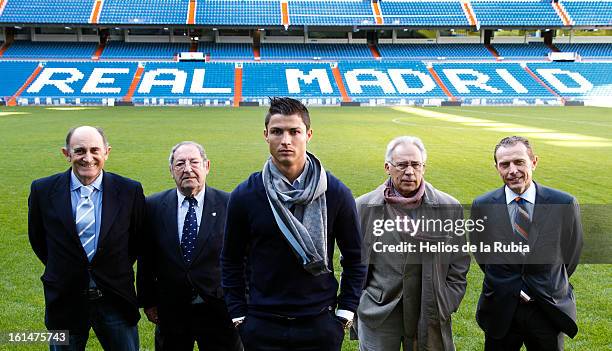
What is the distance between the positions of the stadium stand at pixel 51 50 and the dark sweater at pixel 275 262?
161 feet

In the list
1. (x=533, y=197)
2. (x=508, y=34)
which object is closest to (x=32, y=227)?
(x=533, y=197)

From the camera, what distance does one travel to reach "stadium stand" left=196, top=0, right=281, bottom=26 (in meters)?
49.8

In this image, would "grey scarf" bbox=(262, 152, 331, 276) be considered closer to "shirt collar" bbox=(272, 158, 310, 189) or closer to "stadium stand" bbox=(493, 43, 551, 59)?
"shirt collar" bbox=(272, 158, 310, 189)

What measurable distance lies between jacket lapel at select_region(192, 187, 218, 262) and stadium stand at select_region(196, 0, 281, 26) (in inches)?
1869

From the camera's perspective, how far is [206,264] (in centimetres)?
388

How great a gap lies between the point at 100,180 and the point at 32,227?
0.54m

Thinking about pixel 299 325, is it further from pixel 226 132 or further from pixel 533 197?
pixel 226 132

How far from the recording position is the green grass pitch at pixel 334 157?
6.03 m

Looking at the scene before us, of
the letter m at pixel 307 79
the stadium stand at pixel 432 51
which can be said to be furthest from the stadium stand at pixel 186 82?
the stadium stand at pixel 432 51

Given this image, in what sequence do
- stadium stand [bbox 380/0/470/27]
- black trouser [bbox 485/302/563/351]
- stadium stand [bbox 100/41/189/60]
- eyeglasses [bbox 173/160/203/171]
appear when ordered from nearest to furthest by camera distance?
black trouser [bbox 485/302/563/351] < eyeglasses [bbox 173/160/203/171] < stadium stand [bbox 100/41/189/60] < stadium stand [bbox 380/0/470/27]

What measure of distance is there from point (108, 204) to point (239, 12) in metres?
50.3

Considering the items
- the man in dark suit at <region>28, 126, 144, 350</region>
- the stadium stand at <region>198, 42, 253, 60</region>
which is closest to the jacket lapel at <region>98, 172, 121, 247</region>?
the man in dark suit at <region>28, 126, 144, 350</region>

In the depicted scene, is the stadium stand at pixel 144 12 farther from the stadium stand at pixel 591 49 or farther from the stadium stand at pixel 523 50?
the stadium stand at pixel 591 49

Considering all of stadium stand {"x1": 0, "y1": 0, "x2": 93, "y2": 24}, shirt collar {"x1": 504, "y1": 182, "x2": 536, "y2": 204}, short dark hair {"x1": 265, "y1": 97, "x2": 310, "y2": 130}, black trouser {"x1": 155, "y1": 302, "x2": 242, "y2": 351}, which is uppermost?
stadium stand {"x1": 0, "y1": 0, "x2": 93, "y2": 24}
